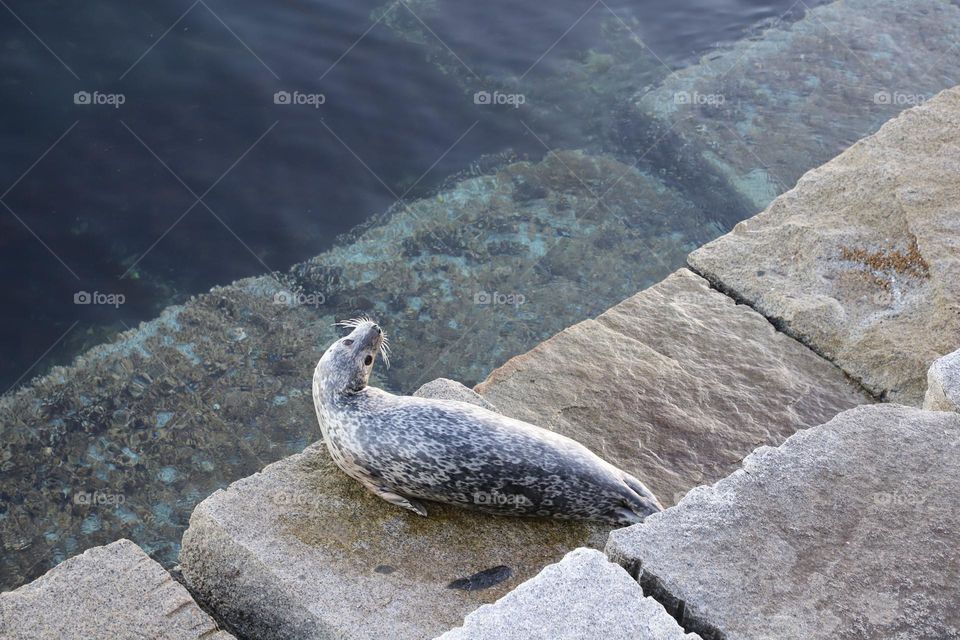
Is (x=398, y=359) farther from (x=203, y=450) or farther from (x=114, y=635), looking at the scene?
(x=114, y=635)

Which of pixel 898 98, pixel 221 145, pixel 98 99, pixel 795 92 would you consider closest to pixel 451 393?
pixel 221 145

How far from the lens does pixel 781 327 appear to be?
4.31 meters

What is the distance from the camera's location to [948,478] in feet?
9.29

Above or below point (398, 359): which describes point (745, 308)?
above

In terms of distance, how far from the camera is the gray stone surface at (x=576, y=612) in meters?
2.29

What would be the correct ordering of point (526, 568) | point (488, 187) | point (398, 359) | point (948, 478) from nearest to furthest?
point (948, 478)
point (526, 568)
point (398, 359)
point (488, 187)

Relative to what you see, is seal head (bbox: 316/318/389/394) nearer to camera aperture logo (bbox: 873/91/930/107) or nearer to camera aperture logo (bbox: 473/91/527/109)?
camera aperture logo (bbox: 473/91/527/109)

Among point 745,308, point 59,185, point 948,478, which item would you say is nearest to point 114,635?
point 948,478

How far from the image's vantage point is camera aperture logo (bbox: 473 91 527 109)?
24.5ft

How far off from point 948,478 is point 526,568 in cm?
129

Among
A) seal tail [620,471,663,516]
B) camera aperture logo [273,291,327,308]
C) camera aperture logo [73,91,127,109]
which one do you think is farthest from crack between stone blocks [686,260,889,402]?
camera aperture logo [73,91,127,109]

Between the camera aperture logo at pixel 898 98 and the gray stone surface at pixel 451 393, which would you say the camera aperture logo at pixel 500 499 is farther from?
the camera aperture logo at pixel 898 98

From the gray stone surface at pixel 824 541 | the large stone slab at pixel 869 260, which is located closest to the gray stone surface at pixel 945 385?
the gray stone surface at pixel 824 541

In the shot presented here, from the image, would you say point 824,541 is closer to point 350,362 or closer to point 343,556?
point 343,556
